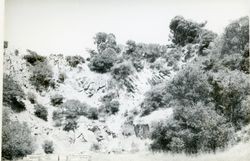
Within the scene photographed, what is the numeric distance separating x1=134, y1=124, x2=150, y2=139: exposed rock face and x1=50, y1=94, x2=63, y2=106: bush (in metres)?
0.62

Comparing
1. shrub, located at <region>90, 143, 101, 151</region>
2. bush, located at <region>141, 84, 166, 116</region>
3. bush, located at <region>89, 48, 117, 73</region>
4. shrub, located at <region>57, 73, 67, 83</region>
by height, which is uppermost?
bush, located at <region>89, 48, 117, 73</region>

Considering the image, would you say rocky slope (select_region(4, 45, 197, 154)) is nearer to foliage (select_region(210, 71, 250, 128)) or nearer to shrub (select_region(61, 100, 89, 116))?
shrub (select_region(61, 100, 89, 116))

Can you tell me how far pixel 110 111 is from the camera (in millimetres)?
3354

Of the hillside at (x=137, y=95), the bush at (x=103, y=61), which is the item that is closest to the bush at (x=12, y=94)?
the hillside at (x=137, y=95)

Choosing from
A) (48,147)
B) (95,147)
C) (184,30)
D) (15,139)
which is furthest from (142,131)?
(15,139)

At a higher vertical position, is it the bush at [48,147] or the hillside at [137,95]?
the hillside at [137,95]

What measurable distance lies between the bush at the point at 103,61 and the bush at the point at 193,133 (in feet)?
2.06

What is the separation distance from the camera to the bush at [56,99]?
334 centimetres

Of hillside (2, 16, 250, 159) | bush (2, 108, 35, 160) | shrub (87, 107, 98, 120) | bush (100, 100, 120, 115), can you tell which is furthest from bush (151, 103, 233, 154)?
bush (2, 108, 35, 160)

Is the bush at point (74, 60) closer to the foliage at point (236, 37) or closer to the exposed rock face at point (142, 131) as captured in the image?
the exposed rock face at point (142, 131)

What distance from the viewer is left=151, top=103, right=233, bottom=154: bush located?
3324 millimetres

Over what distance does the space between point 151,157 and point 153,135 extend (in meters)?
0.17

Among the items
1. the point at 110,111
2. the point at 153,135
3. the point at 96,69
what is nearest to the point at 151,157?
the point at 153,135

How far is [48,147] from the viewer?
329 cm
